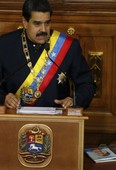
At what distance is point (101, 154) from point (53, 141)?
47cm

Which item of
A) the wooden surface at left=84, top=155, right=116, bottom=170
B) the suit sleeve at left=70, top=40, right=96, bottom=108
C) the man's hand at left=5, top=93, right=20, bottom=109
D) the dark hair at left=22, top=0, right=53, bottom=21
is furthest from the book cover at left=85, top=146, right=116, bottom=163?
the dark hair at left=22, top=0, right=53, bottom=21

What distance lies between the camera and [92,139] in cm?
239

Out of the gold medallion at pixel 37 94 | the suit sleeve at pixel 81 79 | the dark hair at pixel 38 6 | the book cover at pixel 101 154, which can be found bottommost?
the book cover at pixel 101 154

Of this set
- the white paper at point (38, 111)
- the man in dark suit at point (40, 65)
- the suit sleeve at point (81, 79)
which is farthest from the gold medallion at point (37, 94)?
the white paper at point (38, 111)

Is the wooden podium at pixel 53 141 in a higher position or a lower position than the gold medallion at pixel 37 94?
lower

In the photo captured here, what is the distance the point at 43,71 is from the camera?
1918mm

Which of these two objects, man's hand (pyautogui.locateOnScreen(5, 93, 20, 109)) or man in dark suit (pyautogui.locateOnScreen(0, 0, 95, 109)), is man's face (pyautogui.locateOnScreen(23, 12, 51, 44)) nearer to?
man in dark suit (pyautogui.locateOnScreen(0, 0, 95, 109))

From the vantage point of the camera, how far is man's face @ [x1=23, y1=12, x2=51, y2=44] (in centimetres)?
186

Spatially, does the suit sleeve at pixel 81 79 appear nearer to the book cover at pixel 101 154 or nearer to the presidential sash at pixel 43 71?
the presidential sash at pixel 43 71

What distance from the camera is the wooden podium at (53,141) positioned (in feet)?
4.96

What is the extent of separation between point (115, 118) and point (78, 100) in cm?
62

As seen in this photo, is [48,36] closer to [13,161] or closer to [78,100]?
[78,100]

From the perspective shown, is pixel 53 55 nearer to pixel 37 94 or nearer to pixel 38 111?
pixel 37 94

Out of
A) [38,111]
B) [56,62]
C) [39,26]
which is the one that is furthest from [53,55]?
[38,111]
